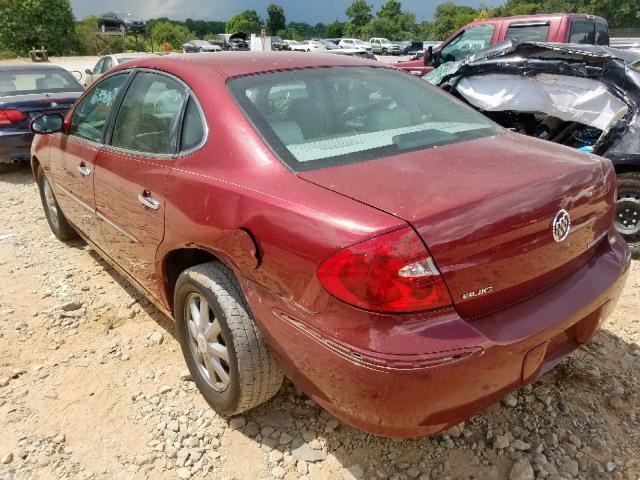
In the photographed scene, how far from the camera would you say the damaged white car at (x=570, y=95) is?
4.02m

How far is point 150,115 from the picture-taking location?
→ 271 centimetres

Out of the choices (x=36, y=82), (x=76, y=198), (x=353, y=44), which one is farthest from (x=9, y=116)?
(x=353, y=44)

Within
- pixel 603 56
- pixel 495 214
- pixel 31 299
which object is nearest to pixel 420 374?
pixel 495 214

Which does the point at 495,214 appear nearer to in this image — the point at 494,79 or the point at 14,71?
the point at 494,79

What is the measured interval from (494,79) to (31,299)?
4.59 meters

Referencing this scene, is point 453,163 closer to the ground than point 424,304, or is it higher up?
higher up

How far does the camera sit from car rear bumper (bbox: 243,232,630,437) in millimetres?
1568

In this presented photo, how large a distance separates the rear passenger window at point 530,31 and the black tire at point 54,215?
6.59 meters

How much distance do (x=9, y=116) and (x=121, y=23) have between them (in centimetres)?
2979

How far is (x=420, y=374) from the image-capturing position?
61.1 inches

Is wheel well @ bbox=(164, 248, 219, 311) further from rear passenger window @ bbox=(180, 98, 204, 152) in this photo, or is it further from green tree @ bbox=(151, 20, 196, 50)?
green tree @ bbox=(151, 20, 196, 50)

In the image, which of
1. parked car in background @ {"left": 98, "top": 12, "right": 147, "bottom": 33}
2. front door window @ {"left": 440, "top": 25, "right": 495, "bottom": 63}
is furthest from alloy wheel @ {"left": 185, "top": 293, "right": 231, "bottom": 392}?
parked car in background @ {"left": 98, "top": 12, "right": 147, "bottom": 33}

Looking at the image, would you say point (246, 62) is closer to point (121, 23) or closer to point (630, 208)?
point (630, 208)

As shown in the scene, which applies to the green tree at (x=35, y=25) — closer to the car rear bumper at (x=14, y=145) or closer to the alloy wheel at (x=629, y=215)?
the car rear bumper at (x=14, y=145)
